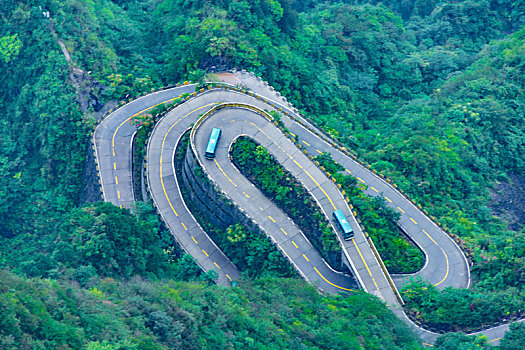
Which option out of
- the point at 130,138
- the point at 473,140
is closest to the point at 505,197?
the point at 473,140

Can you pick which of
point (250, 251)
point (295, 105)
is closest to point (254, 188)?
point (250, 251)

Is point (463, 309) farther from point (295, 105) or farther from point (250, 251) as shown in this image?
point (295, 105)

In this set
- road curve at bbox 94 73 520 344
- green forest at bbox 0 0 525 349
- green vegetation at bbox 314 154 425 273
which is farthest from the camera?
green vegetation at bbox 314 154 425 273

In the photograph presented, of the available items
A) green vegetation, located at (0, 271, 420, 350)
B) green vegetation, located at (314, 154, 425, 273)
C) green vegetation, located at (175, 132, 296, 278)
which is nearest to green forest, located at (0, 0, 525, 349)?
green vegetation, located at (0, 271, 420, 350)

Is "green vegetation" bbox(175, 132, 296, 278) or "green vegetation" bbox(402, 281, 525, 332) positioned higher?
"green vegetation" bbox(175, 132, 296, 278)

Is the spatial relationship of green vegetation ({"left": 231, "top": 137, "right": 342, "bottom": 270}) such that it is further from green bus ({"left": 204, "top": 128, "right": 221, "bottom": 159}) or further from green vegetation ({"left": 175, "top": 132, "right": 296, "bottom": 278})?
green vegetation ({"left": 175, "top": 132, "right": 296, "bottom": 278})

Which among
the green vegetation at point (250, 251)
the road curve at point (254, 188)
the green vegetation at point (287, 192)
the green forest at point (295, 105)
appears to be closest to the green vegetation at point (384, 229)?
the green forest at point (295, 105)

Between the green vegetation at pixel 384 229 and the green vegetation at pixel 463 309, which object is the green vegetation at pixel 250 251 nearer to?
the green vegetation at pixel 384 229
